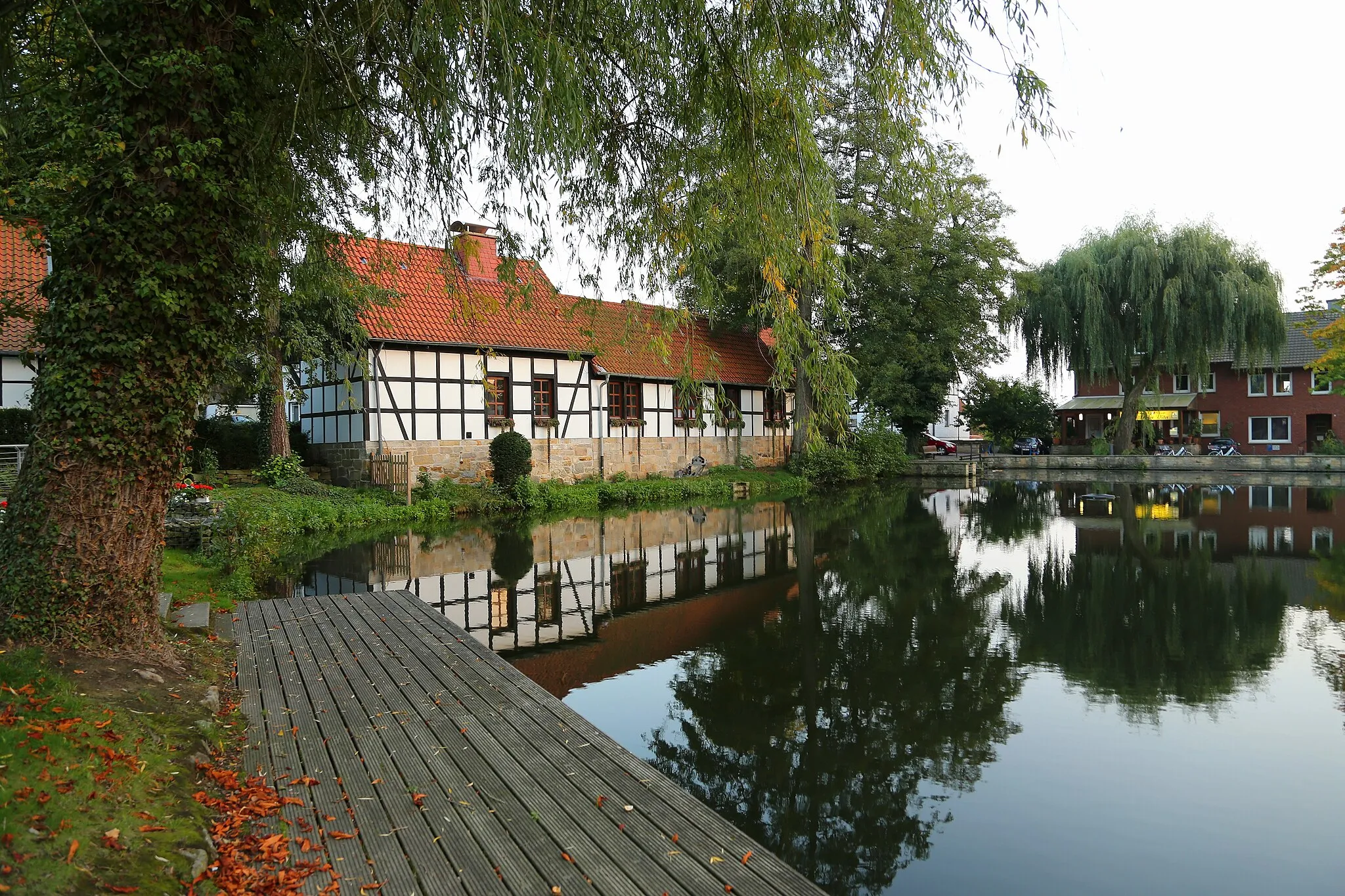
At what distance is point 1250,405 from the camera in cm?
3353

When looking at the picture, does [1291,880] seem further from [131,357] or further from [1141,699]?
[131,357]

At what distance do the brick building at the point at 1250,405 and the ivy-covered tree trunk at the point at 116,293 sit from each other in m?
33.0

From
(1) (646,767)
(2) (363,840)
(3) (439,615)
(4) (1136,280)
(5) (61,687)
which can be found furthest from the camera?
(4) (1136,280)

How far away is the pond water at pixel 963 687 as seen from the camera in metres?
3.84

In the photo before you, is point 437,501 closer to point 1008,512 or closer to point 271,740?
point 1008,512

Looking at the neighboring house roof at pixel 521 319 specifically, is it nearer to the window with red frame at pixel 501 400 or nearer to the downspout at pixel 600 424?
the downspout at pixel 600 424

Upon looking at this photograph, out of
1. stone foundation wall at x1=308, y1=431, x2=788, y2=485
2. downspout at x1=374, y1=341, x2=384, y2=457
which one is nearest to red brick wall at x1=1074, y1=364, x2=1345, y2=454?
stone foundation wall at x1=308, y1=431, x2=788, y2=485

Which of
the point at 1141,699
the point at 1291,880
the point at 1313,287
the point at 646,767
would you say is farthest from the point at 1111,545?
the point at 1313,287

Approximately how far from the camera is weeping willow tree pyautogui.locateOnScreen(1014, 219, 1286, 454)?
27.3m

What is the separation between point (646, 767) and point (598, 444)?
1802 cm

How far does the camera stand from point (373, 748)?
3760mm

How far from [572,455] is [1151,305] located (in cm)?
2010

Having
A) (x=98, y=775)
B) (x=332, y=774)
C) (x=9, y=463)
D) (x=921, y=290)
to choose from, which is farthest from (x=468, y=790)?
(x=921, y=290)

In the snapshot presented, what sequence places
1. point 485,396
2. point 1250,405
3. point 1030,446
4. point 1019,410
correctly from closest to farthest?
point 485,396 → point 1250,405 → point 1030,446 → point 1019,410
